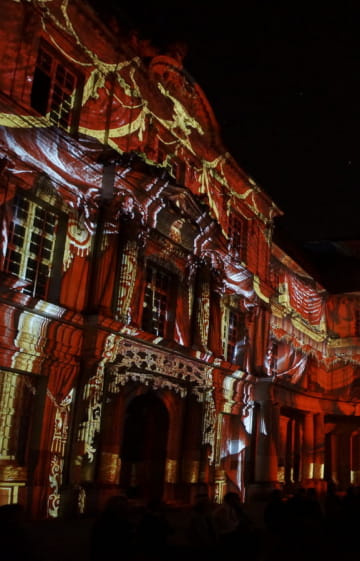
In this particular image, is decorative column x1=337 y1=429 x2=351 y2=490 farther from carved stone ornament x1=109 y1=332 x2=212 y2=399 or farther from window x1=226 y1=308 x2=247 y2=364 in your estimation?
carved stone ornament x1=109 y1=332 x2=212 y2=399

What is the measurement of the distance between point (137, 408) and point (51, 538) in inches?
289

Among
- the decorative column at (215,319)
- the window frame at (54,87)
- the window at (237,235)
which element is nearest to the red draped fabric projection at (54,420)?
the window frame at (54,87)

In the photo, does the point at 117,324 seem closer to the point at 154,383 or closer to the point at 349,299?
the point at 154,383

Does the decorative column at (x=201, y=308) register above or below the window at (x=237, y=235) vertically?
below

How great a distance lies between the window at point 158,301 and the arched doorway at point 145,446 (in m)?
2.02

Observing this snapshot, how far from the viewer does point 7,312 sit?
13883 millimetres

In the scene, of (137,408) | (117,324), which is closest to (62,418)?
(117,324)

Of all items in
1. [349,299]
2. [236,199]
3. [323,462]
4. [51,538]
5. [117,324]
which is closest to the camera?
[51,538]

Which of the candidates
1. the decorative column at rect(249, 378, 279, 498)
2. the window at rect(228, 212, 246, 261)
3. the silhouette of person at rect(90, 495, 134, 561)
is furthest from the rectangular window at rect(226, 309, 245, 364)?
the silhouette of person at rect(90, 495, 134, 561)

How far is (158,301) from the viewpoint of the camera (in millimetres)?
19297

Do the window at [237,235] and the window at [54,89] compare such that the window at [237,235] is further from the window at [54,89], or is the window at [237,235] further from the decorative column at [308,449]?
A: the decorative column at [308,449]

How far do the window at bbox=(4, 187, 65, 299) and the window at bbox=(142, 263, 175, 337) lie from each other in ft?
12.2

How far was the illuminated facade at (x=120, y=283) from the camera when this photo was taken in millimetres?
14617

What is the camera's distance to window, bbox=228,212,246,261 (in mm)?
23500
